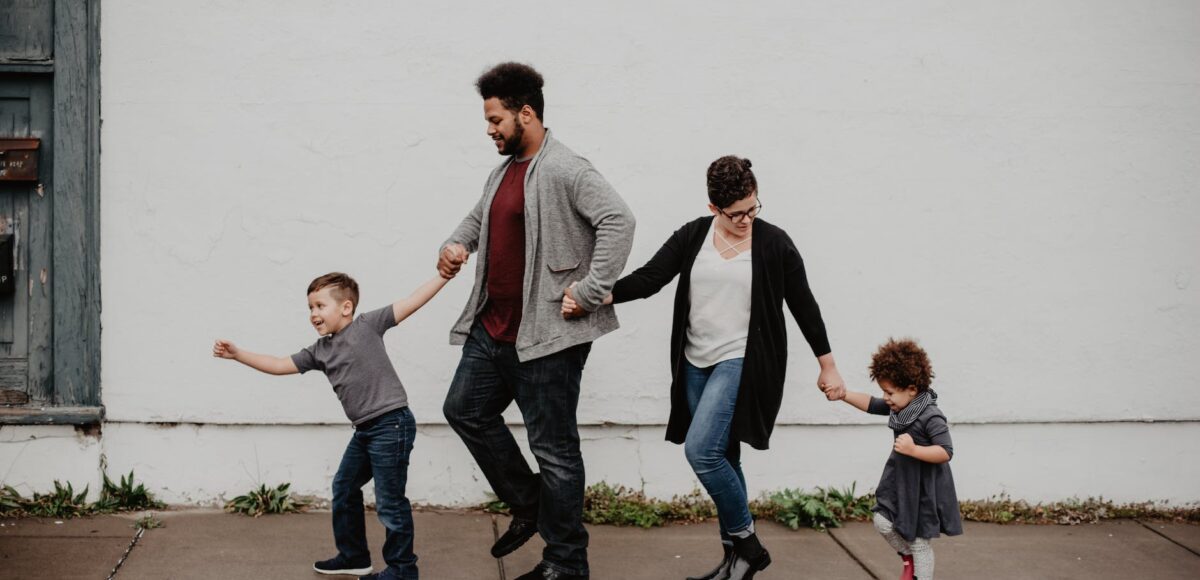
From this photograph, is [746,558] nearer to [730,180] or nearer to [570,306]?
[570,306]

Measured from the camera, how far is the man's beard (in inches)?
149

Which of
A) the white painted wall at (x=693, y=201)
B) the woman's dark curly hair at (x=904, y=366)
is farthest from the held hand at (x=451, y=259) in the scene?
the woman's dark curly hair at (x=904, y=366)

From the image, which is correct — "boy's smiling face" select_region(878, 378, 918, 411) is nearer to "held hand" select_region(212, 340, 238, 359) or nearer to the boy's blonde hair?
the boy's blonde hair

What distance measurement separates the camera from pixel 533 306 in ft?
12.5

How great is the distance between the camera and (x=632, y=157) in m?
4.89

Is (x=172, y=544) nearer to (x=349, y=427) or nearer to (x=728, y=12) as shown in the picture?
(x=349, y=427)

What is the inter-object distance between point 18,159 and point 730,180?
3225mm

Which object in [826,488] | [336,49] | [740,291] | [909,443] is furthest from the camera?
[826,488]

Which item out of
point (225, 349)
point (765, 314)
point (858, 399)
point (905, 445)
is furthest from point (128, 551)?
point (905, 445)

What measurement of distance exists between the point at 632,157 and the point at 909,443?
193cm

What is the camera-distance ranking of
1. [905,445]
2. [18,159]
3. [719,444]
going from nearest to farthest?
[905,445] < [719,444] < [18,159]

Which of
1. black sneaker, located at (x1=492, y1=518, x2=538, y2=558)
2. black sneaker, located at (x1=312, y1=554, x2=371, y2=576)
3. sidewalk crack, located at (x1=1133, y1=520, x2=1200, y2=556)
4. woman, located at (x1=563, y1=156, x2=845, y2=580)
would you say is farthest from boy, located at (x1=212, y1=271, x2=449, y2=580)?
sidewalk crack, located at (x1=1133, y1=520, x2=1200, y2=556)

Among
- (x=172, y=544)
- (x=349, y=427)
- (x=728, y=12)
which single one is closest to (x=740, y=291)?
(x=728, y=12)

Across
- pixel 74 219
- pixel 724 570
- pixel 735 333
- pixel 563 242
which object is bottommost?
pixel 724 570
